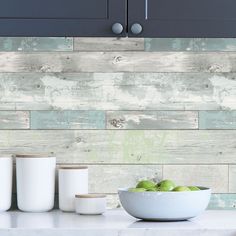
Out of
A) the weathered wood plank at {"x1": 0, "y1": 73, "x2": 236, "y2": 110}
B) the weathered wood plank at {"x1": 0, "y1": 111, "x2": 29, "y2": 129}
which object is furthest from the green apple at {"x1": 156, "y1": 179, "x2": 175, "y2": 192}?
the weathered wood plank at {"x1": 0, "y1": 111, "x2": 29, "y2": 129}

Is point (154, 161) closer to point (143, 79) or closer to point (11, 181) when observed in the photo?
point (143, 79)

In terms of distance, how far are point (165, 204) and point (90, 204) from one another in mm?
364

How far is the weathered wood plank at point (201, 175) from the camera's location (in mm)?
3098

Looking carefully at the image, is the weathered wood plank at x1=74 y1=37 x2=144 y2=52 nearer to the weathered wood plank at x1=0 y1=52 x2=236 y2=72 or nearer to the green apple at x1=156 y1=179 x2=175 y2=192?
the weathered wood plank at x1=0 y1=52 x2=236 y2=72

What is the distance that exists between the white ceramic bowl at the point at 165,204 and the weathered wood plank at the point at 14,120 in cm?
69

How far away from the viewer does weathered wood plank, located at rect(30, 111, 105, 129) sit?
309 centimetres

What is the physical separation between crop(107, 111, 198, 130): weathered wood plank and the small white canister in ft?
1.29

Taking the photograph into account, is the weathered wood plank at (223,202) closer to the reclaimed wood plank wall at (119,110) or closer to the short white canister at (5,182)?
the reclaimed wood plank wall at (119,110)

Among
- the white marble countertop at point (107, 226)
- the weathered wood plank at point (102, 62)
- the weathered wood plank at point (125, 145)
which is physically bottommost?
the white marble countertop at point (107, 226)
